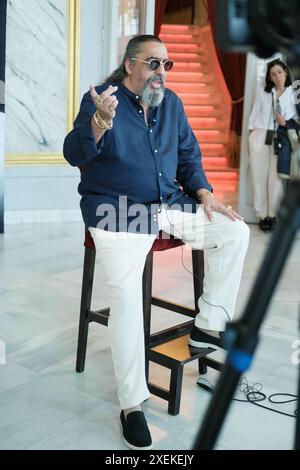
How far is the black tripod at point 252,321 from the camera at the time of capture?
94 centimetres

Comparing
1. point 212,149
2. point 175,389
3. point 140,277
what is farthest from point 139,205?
point 212,149

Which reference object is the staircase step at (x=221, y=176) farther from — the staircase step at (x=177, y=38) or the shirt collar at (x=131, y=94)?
the shirt collar at (x=131, y=94)

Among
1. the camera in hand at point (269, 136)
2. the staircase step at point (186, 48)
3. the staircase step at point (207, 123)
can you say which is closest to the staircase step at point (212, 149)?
the staircase step at point (207, 123)

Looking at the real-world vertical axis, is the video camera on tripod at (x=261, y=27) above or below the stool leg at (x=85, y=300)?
above

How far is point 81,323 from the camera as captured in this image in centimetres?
286

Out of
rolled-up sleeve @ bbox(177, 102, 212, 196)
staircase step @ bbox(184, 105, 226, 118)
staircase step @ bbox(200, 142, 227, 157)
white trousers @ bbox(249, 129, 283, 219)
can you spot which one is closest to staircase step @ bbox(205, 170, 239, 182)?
staircase step @ bbox(200, 142, 227, 157)

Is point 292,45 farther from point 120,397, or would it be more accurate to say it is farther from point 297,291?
point 297,291

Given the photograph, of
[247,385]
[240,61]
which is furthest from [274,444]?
[240,61]

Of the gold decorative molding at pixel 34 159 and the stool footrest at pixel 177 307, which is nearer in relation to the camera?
the stool footrest at pixel 177 307

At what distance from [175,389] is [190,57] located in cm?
774

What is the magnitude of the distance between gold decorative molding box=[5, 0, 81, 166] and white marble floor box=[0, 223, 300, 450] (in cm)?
138

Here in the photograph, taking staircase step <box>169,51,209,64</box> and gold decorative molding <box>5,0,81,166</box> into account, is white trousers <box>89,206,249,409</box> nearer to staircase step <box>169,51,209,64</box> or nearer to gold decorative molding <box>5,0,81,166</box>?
gold decorative molding <box>5,0,81,166</box>

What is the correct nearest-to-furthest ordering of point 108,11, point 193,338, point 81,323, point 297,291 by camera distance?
1. point 193,338
2. point 81,323
3. point 297,291
4. point 108,11
